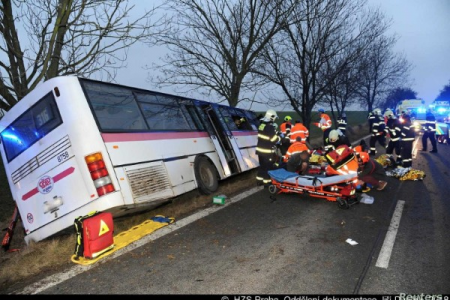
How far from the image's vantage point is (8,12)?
5.38 m

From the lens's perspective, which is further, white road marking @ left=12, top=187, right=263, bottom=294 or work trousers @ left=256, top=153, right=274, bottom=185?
work trousers @ left=256, top=153, right=274, bottom=185

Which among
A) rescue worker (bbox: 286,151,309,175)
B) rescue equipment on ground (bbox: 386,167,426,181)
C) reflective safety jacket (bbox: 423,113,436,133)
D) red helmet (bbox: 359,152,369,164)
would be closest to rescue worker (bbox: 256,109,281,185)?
rescue worker (bbox: 286,151,309,175)

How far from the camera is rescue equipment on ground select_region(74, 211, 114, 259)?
3.49 meters

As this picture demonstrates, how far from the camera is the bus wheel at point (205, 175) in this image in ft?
21.3

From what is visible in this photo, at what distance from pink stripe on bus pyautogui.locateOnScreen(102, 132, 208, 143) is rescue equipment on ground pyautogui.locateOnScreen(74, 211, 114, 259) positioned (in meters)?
1.29

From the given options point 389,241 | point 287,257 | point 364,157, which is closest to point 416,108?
point 364,157

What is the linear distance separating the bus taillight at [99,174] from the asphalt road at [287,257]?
108 cm

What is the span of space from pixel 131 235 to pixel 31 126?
2525mm

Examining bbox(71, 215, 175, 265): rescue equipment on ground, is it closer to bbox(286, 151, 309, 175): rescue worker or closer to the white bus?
the white bus

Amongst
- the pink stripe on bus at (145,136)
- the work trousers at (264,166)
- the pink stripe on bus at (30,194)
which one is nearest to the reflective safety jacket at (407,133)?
the work trousers at (264,166)

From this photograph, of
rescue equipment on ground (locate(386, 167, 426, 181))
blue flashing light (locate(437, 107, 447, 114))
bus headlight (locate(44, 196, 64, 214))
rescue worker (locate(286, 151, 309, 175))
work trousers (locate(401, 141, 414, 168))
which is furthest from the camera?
blue flashing light (locate(437, 107, 447, 114))

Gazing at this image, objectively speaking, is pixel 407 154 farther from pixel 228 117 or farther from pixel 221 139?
pixel 221 139

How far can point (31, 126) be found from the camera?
4.75 metres

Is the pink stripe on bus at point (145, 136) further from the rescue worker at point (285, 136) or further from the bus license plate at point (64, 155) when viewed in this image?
the rescue worker at point (285, 136)
